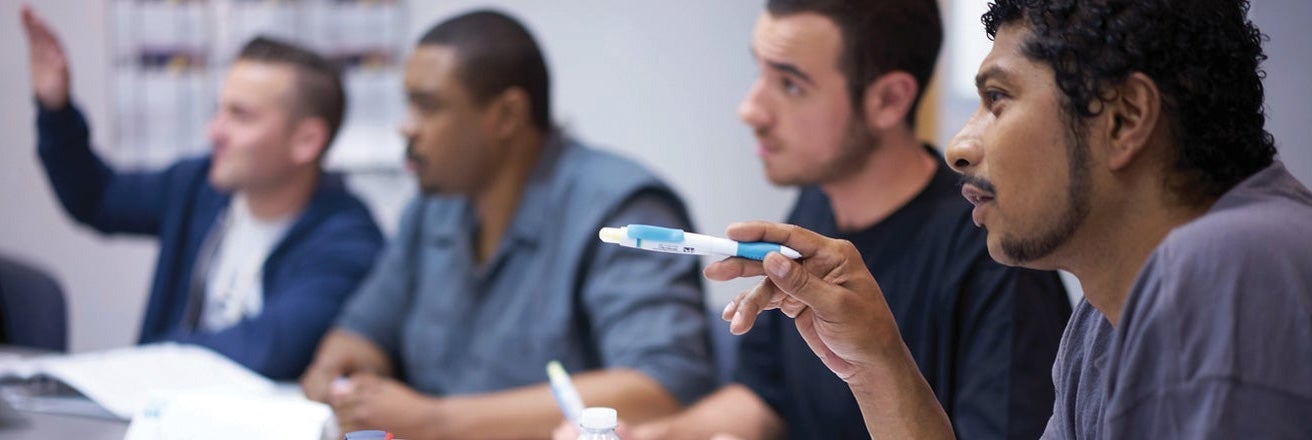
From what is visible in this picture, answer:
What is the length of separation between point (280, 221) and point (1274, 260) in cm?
218

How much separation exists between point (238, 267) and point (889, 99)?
4.97 ft

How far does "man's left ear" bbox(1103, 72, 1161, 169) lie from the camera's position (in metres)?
0.84

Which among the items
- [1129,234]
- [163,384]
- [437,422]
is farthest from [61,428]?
[1129,234]

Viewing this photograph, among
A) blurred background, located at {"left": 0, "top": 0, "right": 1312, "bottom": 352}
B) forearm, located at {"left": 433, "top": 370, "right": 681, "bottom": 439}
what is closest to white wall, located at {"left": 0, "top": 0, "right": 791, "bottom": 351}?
blurred background, located at {"left": 0, "top": 0, "right": 1312, "bottom": 352}

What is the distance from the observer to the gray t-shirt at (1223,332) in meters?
0.71

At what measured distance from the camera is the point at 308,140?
2.64 m

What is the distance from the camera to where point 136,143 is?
361 cm

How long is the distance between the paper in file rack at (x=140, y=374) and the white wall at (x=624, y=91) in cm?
110

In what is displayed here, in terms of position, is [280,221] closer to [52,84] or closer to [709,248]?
[52,84]

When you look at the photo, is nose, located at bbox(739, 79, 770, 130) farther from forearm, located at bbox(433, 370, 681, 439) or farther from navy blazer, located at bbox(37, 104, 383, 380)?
navy blazer, located at bbox(37, 104, 383, 380)

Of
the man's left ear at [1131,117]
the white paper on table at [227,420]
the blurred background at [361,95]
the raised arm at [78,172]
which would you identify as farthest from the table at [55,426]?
the blurred background at [361,95]

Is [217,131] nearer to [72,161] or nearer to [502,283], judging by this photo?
[72,161]

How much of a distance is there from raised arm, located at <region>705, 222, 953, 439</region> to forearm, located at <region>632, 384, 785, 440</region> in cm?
60

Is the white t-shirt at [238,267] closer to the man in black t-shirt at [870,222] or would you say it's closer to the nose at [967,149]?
the man in black t-shirt at [870,222]
